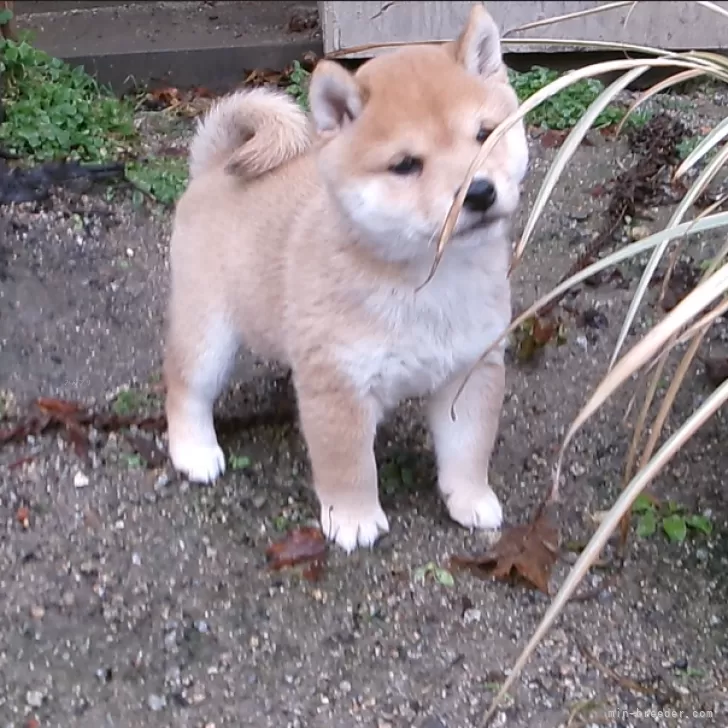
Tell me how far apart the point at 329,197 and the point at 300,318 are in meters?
0.21

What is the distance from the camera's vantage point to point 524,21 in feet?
12.1

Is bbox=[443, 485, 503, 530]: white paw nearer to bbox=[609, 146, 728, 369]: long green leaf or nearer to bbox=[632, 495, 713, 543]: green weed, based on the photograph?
bbox=[632, 495, 713, 543]: green weed

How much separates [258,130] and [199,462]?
671mm

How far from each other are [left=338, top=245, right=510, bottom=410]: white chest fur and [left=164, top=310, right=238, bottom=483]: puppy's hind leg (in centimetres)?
40

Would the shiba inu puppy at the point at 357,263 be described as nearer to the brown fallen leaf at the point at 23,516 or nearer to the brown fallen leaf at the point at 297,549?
the brown fallen leaf at the point at 297,549

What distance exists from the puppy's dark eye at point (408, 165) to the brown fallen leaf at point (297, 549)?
0.75 m

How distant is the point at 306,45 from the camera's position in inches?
151

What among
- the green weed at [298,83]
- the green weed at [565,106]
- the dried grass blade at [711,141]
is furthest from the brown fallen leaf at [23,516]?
A: the green weed at [565,106]

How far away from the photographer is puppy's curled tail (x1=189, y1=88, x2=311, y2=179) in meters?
2.01

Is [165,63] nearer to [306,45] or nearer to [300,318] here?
[306,45]

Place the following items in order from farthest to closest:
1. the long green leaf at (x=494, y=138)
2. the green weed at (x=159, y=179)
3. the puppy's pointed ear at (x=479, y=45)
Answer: the green weed at (x=159, y=179) → the puppy's pointed ear at (x=479, y=45) → the long green leaf at (x=494, y=138)

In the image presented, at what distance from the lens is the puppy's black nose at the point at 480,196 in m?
1.50

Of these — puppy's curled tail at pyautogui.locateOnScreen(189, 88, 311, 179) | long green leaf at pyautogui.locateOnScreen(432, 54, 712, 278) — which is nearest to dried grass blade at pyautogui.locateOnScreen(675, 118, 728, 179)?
long green leaf at pyautogui.locateOnScreen(432, 54, 712, 278)

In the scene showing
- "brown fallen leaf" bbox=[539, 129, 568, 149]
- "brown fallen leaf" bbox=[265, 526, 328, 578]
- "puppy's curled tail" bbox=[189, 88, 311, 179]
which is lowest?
"brown fallen leaf" bbox=[265, 526, 328, 578]
